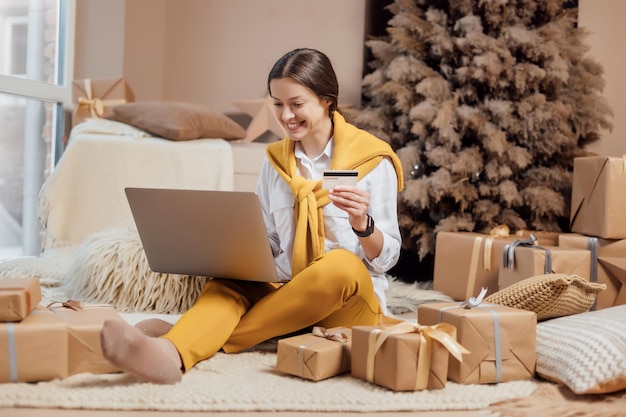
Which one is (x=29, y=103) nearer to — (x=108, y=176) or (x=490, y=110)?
(x=108, y=176)

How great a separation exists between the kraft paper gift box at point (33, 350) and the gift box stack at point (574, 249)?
4.53 feet

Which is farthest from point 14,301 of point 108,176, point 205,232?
point 108,176

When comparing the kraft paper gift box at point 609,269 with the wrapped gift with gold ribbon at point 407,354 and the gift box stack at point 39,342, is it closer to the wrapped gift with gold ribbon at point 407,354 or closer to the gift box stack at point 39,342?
the wrapped gift with gold ribbon at point 407,354

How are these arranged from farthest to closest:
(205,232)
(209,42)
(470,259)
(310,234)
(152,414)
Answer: (209,42) < (470,259) < (310,234) < (205,232) < (152,414)

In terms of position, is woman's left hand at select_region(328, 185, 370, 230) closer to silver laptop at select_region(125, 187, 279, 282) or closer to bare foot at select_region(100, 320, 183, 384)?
silver laptop at select_region(125, 187, 279, 282)

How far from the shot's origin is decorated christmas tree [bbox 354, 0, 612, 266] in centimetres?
261

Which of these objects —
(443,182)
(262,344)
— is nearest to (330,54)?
(443,182)

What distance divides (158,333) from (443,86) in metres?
1.57

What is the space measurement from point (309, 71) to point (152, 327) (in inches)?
26.2

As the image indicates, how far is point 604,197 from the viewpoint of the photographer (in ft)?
7.48

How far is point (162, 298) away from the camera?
2.08 meters

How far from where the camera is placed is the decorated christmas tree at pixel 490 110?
8.55 feet

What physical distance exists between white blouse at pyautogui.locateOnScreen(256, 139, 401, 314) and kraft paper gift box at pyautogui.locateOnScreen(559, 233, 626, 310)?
2.91 feet

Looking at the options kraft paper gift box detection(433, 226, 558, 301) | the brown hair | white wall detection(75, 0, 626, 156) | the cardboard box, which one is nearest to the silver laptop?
the brown hair
